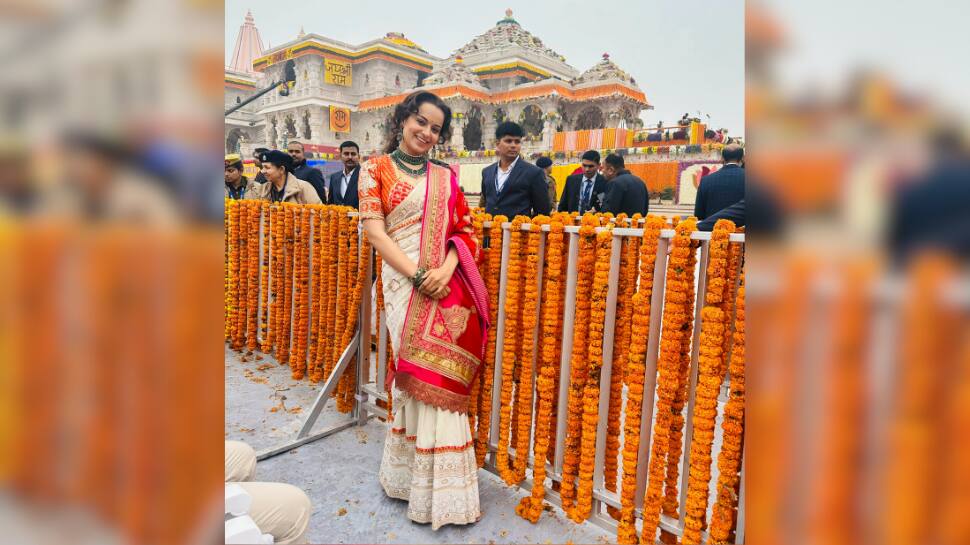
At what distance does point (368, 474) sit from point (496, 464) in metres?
0.66

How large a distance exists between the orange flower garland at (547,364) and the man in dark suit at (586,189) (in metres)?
3.57

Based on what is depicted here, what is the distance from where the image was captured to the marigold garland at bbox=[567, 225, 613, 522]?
80.8 inches

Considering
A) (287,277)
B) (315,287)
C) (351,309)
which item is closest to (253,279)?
(287,277)

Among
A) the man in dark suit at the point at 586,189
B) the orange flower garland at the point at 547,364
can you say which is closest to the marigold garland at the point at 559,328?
the orange flower garland at the point at 547,364

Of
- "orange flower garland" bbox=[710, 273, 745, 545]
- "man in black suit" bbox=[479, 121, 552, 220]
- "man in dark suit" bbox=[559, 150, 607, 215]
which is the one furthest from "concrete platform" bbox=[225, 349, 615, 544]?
"man in dark suit" bbox=[559, 150, 607, 215]

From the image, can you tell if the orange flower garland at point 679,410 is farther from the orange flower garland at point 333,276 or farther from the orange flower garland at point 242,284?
the orange flower garland at point 242,284

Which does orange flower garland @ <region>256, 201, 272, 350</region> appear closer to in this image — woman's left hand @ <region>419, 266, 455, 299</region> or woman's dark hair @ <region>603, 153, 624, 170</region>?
woman's left hand @ <region>419, 266, 455, 299</region>

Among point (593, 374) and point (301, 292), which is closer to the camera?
point (593, 374)

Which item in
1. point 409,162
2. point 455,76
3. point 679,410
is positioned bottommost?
point 679,410

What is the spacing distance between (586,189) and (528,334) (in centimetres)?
390

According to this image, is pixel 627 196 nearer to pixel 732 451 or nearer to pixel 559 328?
pixel 559 328

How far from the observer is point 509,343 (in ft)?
7.93
